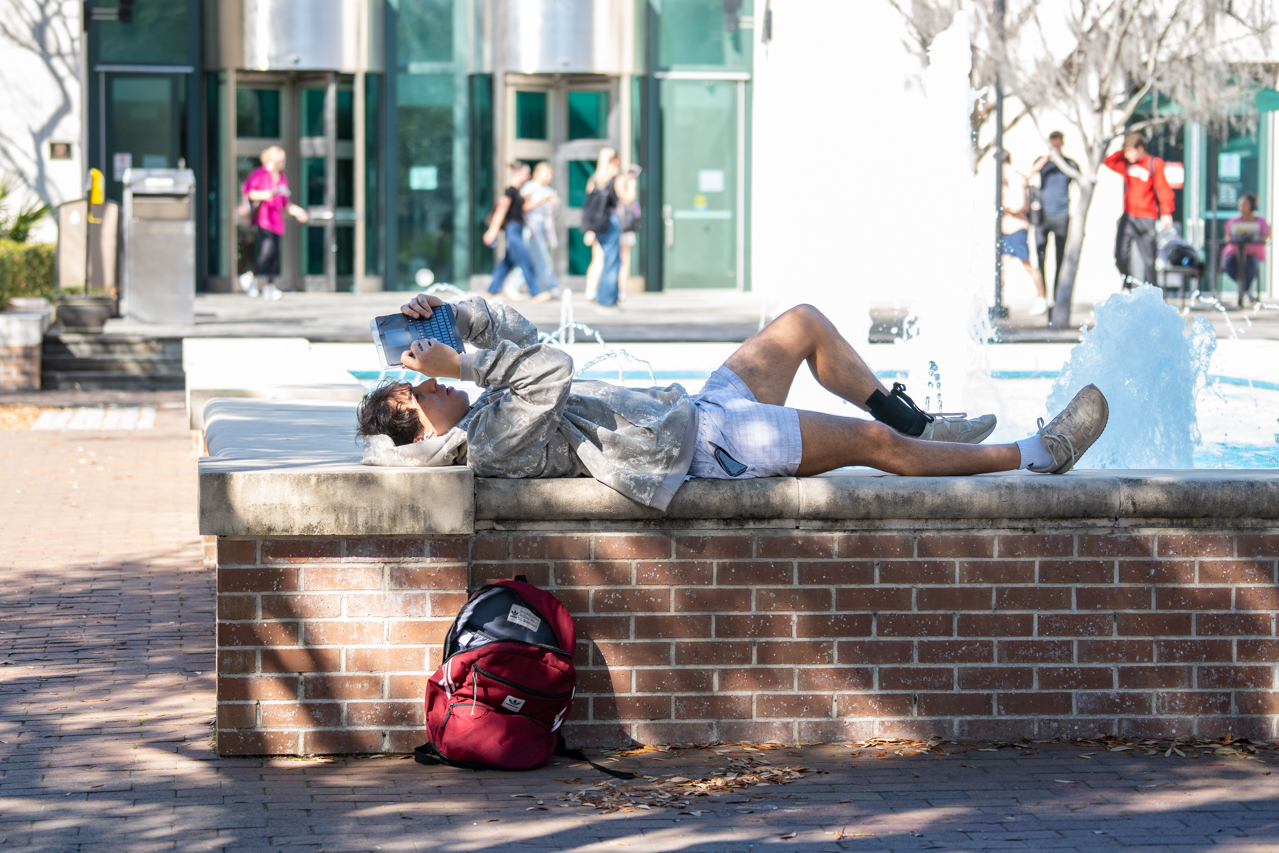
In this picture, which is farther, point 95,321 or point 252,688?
point 95,321

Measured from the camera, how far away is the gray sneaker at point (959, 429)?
5449 mm

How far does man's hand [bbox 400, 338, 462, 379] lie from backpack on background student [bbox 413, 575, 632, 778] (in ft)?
2.03

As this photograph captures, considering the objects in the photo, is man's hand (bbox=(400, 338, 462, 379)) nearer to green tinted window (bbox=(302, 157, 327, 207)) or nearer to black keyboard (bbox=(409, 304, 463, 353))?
black keyboard (bbox=(409, 304, 463, 353))

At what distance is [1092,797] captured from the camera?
415cm

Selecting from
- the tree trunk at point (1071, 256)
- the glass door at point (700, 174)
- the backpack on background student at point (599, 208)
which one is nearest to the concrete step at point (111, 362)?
the backpack on background student at point (599, 208)

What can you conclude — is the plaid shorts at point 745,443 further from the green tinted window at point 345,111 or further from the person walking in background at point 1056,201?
the green tinted window at point 345,111

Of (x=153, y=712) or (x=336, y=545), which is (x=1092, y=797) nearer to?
(x=336, y=545)

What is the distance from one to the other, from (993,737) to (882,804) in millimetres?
723

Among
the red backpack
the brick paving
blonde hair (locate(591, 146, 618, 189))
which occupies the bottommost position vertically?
the brick paving

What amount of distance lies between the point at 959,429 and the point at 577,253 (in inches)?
797

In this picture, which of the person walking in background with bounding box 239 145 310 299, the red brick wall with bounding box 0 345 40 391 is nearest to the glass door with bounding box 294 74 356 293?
the person walking in background with bounding box 239 145 310 299

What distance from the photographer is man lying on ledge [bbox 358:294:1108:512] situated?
4.44m

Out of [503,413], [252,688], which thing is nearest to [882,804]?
[503,413]

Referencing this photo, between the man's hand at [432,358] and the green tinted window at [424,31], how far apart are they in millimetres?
21663
